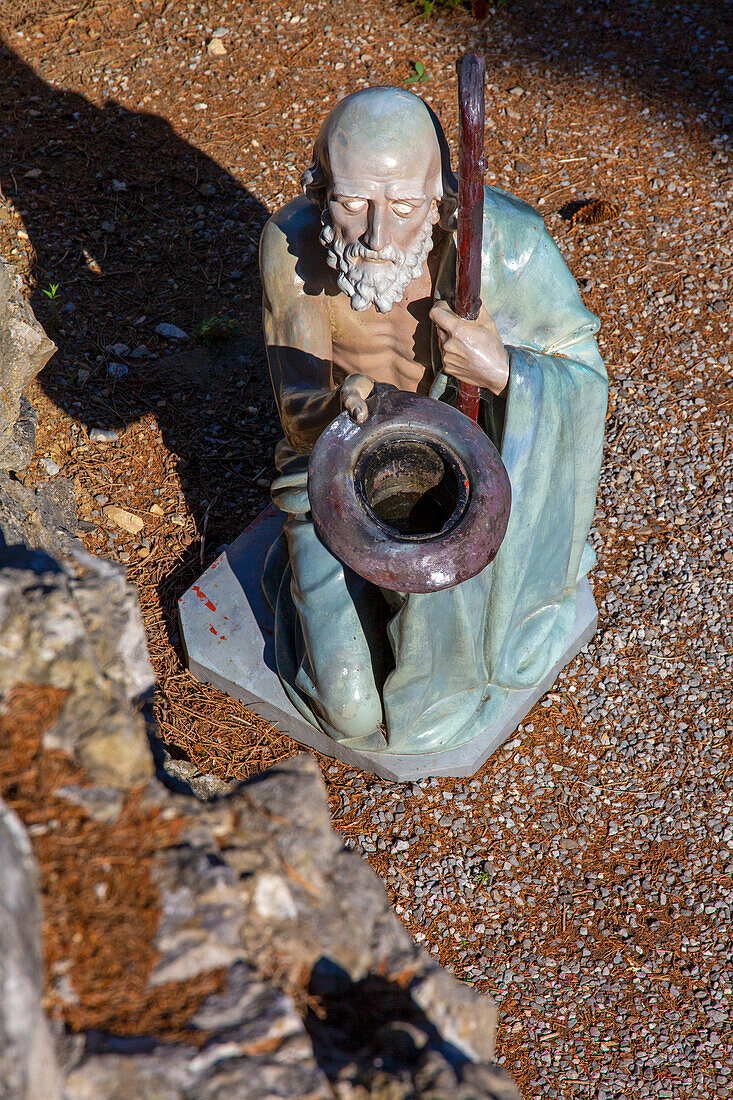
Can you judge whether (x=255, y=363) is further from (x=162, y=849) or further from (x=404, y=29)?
(x=162, y=849)

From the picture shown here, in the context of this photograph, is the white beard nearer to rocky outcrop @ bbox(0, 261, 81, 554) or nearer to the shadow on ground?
rocky outcrop @ bbox(0, 261, 81, 554)

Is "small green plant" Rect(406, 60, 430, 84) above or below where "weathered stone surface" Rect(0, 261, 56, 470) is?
above

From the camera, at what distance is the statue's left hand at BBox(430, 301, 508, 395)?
8.32 ft

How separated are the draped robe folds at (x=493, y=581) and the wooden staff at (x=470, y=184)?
0.17m

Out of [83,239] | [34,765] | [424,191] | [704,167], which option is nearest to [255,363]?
[83,239]

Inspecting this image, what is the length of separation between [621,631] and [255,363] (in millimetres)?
1861

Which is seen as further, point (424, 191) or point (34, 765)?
point (424, 191)

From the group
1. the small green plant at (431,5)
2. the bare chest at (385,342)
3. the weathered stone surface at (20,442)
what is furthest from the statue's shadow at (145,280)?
the small green plant at (431,5)

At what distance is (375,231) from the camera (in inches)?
94.8

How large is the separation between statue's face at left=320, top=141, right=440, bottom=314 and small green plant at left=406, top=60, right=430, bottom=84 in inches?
121

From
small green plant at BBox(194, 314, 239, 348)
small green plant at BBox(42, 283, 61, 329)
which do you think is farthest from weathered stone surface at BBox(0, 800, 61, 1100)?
small green plant at BBox(42, 283, 61, 329)

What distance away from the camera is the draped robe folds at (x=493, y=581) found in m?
2.73

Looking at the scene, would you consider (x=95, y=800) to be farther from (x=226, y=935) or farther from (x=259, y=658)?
(x=259, y=658)

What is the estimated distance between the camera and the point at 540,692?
3350mm
